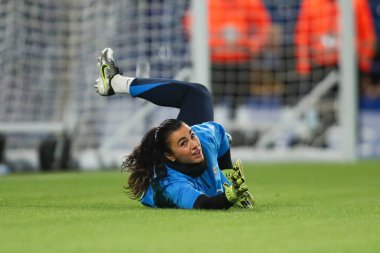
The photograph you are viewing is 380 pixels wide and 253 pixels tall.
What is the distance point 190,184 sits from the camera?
6.48m

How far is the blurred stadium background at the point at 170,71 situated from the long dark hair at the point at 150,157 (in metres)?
5.93

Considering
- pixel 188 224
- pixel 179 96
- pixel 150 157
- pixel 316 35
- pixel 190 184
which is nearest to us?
pixel 188 224

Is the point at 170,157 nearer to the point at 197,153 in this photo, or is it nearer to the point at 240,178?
the point at 197,153

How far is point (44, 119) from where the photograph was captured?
51.3ft

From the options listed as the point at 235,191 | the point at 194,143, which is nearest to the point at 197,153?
the point at 194,143

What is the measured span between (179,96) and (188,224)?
2.42 m

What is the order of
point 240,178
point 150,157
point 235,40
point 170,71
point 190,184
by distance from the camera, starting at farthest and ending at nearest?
point 235,40, point 170,71, point 150,157, point 190,184, point 240,178

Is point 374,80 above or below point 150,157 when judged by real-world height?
below

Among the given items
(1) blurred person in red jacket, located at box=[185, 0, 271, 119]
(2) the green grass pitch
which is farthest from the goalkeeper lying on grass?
(1) blurred person in red jacket, located at box=[185, 0, 271, 119]

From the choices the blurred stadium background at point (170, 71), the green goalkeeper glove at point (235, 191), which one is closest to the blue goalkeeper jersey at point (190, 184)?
the green goalkeeper glove at point (235, 191)

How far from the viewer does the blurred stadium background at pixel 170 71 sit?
14.9m

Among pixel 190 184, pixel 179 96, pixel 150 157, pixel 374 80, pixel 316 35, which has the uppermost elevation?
pixel 316 35

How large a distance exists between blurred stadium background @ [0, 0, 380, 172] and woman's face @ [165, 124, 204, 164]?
20.2 ft

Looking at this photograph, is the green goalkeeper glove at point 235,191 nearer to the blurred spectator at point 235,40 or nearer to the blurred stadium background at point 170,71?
the blurred stadium background at point 170,71
